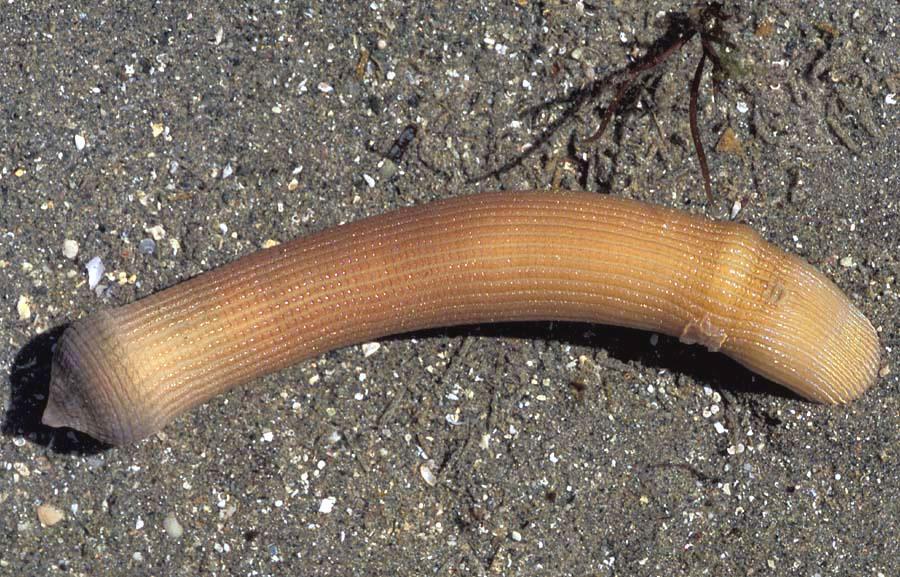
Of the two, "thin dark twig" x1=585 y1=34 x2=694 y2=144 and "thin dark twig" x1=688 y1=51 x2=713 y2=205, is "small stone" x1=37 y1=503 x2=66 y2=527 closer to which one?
"thin dark twig" x1=585 y1=34 x2=694 y2=144

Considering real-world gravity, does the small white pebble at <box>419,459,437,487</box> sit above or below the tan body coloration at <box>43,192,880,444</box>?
below

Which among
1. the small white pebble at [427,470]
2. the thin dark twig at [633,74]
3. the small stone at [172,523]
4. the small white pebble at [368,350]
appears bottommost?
the small white pebble at [427,470]

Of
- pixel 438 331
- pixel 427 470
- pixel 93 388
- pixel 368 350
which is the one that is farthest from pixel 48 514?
pixel 438 331

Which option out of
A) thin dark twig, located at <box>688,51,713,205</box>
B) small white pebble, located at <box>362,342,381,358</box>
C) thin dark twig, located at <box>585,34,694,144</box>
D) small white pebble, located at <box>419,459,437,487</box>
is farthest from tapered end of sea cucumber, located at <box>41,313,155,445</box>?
thin dark twig, located at <box>688,51,713,205</box>

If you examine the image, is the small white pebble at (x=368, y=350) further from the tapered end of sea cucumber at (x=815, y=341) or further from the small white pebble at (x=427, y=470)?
the tapered end of sea cucumber at (x=815, y=341)

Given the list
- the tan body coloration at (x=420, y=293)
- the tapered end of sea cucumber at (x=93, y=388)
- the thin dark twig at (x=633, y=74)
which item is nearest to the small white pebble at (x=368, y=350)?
the tan body coloration at (x=420, y=293)

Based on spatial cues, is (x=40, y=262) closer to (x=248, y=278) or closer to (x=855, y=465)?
(x=248, y=278)
